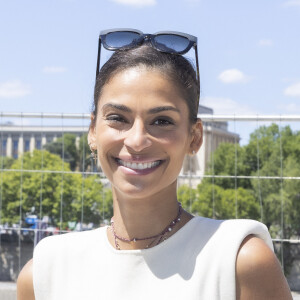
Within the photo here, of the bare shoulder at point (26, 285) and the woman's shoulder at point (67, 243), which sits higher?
the woman's shoulder at point (67, 243)

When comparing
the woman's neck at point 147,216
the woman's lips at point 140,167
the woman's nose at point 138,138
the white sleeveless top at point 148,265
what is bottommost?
the white sleeveless top at point 148,265

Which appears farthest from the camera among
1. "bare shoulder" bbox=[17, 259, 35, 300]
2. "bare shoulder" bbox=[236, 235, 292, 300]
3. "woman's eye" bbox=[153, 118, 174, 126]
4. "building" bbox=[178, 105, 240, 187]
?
"building" bbox=[178, 105, 240, 187]

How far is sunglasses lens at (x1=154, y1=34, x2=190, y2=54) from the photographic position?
139 cm

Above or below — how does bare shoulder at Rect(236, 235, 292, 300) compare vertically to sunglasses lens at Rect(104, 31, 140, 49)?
below

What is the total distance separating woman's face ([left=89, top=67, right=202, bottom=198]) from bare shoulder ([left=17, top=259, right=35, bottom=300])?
12.7 inches

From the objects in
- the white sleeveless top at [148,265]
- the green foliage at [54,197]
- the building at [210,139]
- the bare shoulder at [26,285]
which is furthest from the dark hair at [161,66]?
the green foliage at [54,197]

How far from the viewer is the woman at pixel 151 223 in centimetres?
127

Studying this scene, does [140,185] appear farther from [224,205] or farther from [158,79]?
[224,205]

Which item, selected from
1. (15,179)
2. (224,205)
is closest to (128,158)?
(224,205)

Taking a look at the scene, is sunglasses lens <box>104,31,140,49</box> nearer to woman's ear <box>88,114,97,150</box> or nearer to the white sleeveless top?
woman's ear <box>88,114,97,150</box>

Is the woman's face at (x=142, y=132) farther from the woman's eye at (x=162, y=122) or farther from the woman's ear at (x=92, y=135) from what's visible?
the woman's ear at (x=92, y=135)

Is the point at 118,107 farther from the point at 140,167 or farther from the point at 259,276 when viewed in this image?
the point at 259,276

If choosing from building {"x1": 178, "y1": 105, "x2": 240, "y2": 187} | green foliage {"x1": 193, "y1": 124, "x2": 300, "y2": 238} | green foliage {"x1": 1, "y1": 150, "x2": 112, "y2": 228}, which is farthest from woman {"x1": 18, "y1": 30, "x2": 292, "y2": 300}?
green foliage {"x1": 1, "y1": 150, "x2": 112, "y2": 228}

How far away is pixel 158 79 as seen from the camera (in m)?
1.34
